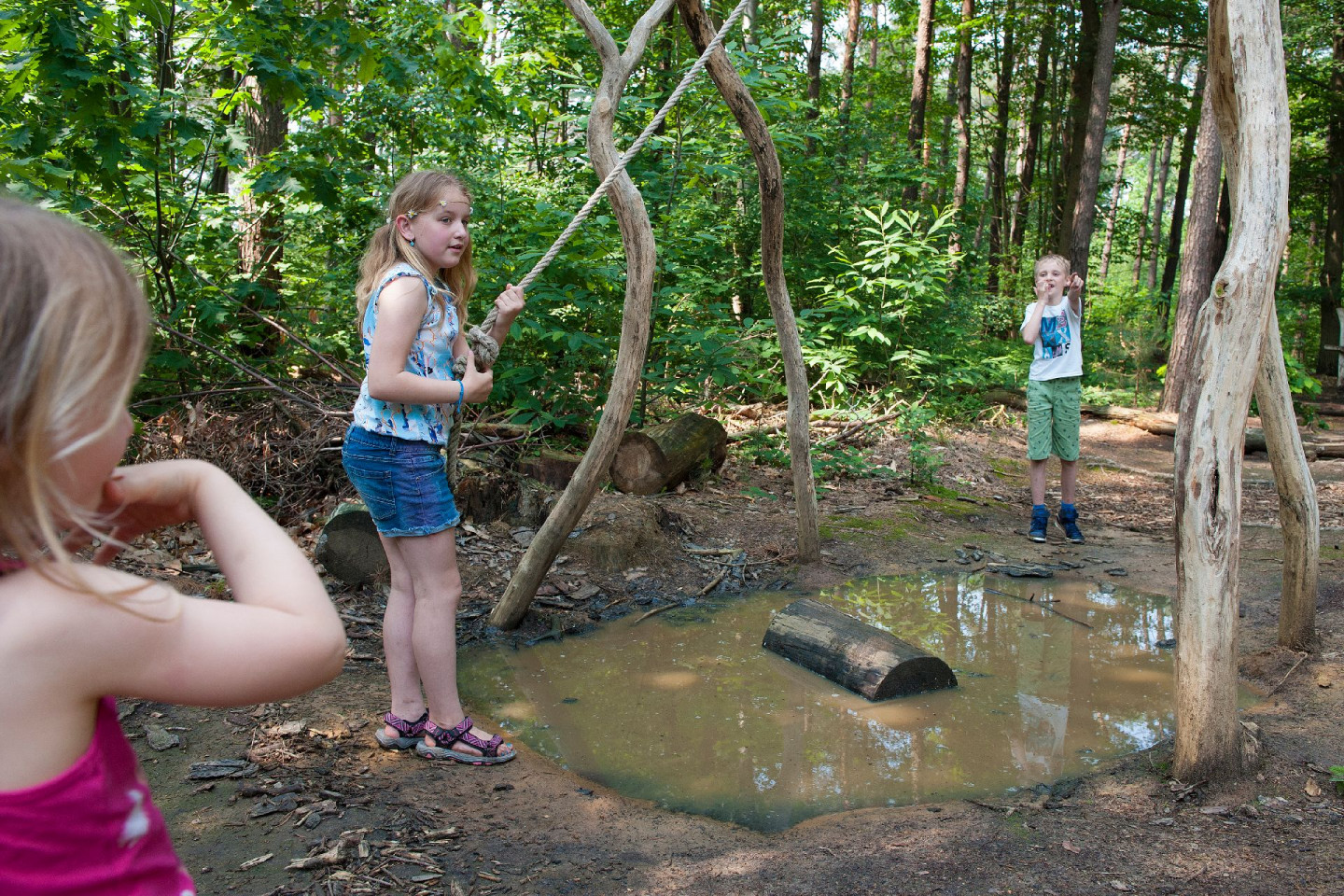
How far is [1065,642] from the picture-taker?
4.64m

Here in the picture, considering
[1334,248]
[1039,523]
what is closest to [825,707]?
[1039,523]

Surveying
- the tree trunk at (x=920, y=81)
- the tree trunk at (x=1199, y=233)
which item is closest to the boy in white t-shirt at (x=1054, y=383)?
the tree trunk at (x=1199, y=233)

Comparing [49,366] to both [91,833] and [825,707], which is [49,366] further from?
[825,707]

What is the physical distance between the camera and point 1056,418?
634 cm

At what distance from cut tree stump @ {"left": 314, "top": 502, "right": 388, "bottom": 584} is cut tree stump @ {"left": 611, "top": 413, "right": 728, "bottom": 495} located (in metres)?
2.20

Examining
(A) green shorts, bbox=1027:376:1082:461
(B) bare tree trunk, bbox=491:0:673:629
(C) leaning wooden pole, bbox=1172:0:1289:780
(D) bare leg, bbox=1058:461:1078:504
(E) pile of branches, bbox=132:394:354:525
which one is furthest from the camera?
(D) bare leg, bbox=1058:461:1078:504

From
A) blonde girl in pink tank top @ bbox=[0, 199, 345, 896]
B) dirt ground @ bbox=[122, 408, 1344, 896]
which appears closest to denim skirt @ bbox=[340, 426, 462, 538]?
dirt ground @ bbox=[122, 408, 1344, 896]

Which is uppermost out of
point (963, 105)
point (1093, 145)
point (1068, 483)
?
point (963, 105)

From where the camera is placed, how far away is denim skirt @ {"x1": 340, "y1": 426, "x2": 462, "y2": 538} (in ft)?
10.2

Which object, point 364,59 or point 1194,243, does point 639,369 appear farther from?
point 1194,243

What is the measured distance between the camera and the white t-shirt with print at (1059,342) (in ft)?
20.3

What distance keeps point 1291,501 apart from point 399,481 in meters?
3.74

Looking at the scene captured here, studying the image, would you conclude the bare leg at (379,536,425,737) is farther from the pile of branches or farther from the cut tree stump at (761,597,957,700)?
the pile of branches

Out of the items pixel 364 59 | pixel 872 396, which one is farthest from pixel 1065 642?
pixel 872 396
